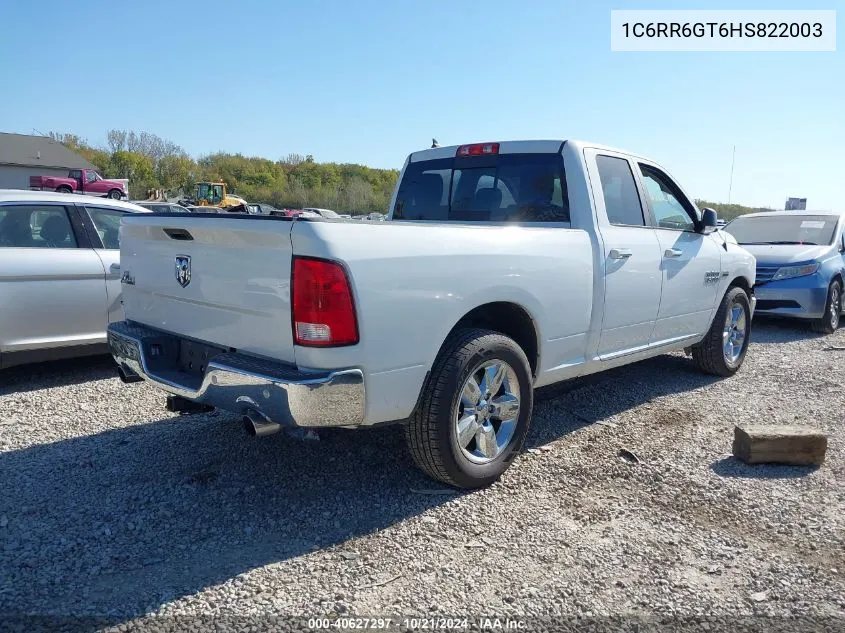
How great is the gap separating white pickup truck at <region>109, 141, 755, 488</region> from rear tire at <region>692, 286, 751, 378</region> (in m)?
0.94

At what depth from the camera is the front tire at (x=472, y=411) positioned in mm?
3369

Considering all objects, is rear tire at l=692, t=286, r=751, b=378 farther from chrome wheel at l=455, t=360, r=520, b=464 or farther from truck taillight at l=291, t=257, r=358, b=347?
truck taillight at l=291, t=257, r=358, b=347

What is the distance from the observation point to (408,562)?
2982 millimetres

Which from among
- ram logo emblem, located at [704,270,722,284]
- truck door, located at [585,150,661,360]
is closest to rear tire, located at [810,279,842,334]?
ram logo emblem, located at [704,270,722,284]

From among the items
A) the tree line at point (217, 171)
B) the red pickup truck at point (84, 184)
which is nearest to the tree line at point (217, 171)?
the tree line at point (217, 171)

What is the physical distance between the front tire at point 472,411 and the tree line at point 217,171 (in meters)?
51.4

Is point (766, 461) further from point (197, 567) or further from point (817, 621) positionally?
point (197, 567)

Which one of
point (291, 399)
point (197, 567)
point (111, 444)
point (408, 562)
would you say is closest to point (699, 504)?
point (408, 562)

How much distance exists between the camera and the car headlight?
9016 millimetres

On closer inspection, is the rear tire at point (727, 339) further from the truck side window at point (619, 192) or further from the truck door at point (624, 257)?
the truck side window at point (619, 192)

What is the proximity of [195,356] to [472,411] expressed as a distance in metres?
1.47

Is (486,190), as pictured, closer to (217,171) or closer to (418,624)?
(418,624)

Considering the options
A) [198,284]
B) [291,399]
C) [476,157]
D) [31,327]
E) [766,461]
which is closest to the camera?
[291,399]

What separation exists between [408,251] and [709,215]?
3.41 metres
